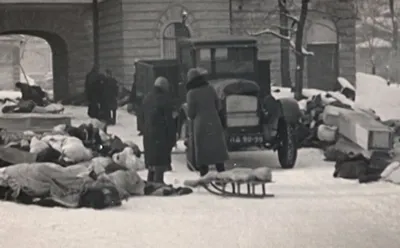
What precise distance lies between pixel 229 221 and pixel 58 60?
31.9 meters

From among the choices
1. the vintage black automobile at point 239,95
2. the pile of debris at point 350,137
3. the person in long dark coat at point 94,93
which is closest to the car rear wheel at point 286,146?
the vintage black automobile at point 239,95

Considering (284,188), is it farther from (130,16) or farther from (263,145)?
(130,16)

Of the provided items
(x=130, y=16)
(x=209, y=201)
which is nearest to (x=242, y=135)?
(x=209, y=201)

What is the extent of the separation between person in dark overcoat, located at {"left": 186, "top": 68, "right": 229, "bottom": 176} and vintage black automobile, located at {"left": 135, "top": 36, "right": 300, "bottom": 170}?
875mm

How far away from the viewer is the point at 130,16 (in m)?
36.4

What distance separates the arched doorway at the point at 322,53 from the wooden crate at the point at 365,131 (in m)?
20.5

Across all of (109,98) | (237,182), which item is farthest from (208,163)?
(109,98)

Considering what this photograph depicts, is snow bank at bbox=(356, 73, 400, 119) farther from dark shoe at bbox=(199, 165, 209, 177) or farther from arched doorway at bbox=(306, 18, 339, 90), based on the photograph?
arched doorway at bbox=(306, 18, 339, 90)

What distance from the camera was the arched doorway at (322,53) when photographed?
1533 inches

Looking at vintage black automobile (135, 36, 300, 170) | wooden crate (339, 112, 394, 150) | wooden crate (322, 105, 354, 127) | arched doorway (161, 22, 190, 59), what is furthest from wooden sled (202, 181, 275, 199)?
arched doorway (161, 22, 190, 59)

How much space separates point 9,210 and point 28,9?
28489 mm

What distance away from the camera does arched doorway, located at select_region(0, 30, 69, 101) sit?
130 ft

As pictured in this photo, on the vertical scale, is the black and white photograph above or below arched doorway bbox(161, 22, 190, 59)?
below

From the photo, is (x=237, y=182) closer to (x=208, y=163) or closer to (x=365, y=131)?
(x=208, y=163)
